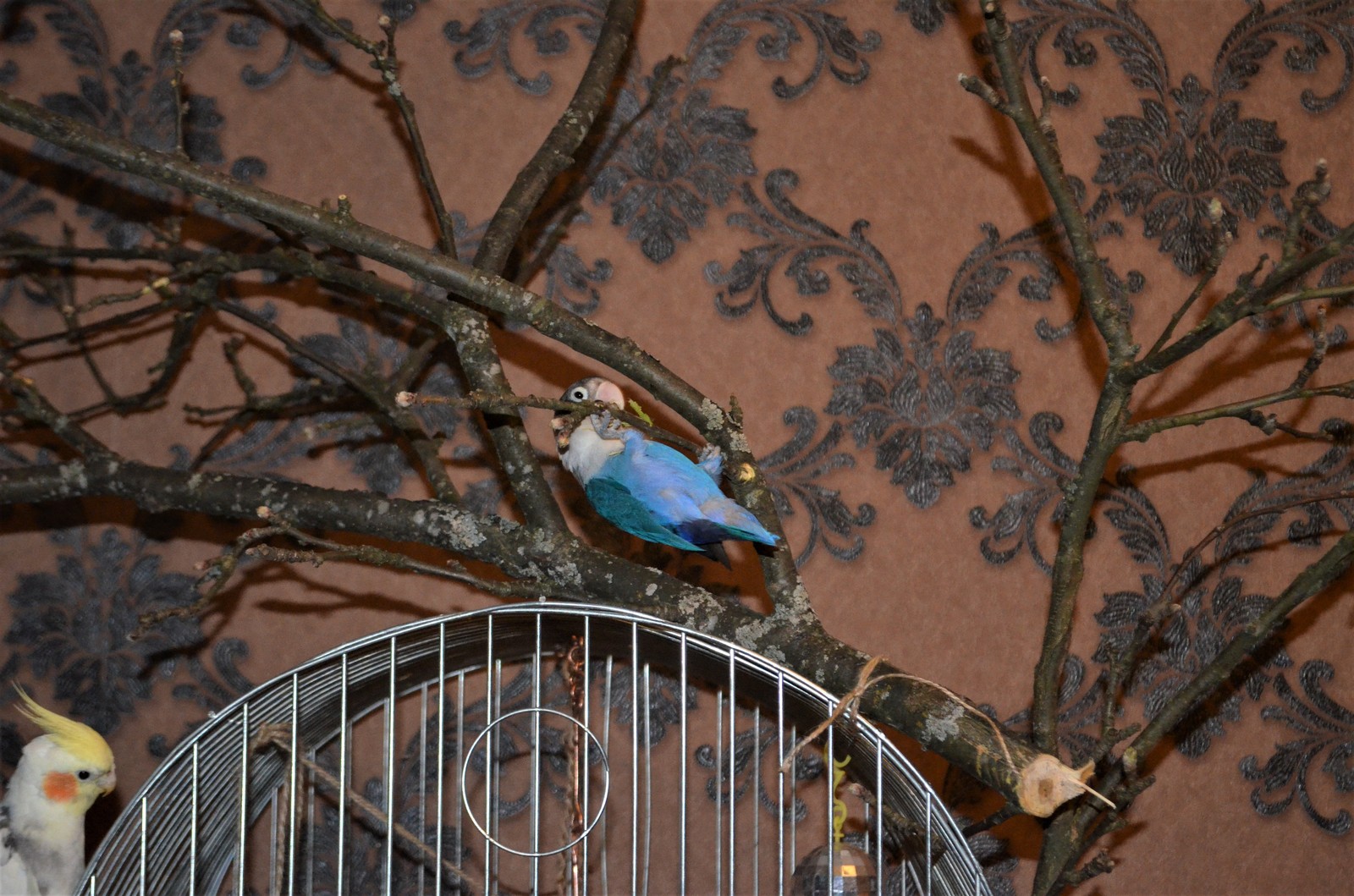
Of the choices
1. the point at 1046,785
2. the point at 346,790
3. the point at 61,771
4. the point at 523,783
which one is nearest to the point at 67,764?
the point at 61,771

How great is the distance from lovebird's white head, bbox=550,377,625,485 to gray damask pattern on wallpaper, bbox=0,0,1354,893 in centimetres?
26

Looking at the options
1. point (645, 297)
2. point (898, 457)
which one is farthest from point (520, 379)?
point (898, 457)

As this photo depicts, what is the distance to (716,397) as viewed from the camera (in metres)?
1.03

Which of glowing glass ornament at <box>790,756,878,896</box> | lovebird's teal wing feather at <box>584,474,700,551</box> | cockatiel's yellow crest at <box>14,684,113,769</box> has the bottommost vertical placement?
cockatiel's yellow crest at <box>14,684,113,769</box>

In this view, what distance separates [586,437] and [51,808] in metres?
0.46

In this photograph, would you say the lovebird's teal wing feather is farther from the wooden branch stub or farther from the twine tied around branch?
the wooden branch stub

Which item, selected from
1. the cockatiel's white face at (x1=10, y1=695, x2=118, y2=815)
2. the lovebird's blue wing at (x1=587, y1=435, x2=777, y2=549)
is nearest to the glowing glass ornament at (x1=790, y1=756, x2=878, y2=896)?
the lovebird's blue wing at (x1=587, y1=435, x2=777, y2=549)

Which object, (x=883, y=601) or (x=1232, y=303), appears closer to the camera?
(x=1232, y=303)

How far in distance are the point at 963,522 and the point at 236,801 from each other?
2.26ft

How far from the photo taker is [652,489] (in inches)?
27.9

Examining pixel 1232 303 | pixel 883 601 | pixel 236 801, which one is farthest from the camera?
pixel 883 601

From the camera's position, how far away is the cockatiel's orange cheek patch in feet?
2.51

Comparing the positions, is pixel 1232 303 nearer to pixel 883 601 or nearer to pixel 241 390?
pixel 883 601

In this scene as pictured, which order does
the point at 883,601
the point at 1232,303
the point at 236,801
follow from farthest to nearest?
1. the point at 883,601
2. the point at 236,801
3. the point at 1232,303
